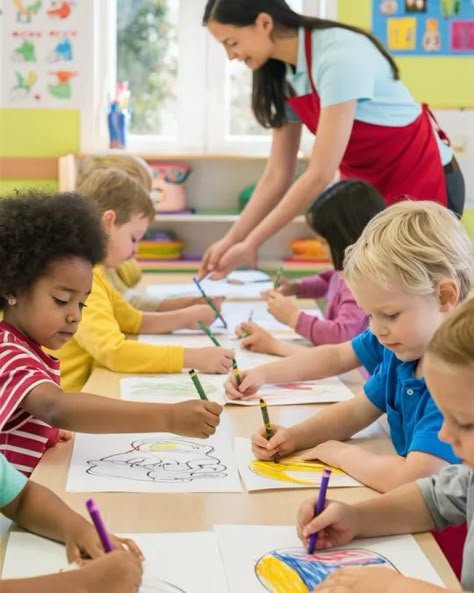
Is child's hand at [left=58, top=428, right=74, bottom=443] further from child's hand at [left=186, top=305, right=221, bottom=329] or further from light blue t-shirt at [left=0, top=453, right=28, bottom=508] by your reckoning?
child's hand at [left=186, top=305, right=221, bottom=329]

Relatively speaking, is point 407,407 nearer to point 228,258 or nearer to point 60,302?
point 60,302

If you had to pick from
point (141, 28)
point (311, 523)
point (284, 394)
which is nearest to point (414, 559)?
point (311, 523)

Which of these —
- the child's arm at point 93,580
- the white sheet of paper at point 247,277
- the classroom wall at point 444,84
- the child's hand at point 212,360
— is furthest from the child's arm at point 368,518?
the classroom wall at point 444,84

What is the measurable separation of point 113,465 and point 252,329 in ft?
2.48

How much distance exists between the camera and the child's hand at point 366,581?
82 cm

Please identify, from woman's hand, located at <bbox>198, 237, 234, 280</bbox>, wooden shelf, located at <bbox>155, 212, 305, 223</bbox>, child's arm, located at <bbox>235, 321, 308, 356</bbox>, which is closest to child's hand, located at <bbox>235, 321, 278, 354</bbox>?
child's arm, located at <bbox>235, 321, 308, 356</bbox>

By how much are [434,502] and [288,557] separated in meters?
0.19

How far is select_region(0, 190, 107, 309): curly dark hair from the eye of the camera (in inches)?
51.9

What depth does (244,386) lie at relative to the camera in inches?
59.8

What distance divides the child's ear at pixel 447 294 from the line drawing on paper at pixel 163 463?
0.36 m

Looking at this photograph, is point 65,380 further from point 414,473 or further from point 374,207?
point 414,473

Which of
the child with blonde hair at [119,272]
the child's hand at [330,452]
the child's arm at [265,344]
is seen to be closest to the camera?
the child's hand at [330,452]

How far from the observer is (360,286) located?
125 centimetres

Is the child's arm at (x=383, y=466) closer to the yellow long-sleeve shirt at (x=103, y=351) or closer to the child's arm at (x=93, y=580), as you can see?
the child's arm at (x=93, y=580)
